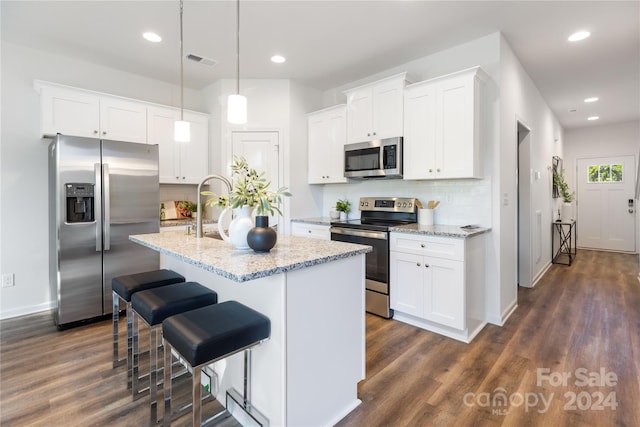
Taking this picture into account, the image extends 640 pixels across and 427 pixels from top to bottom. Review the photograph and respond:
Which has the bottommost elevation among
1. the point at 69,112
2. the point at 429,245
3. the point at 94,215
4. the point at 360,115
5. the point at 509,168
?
the point at 429,245

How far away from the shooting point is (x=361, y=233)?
335 centimetres

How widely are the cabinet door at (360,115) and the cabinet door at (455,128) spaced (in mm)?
813

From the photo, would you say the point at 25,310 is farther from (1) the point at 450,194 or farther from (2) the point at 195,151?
(1) the point at 450,194

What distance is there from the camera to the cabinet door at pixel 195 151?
407 centimetres

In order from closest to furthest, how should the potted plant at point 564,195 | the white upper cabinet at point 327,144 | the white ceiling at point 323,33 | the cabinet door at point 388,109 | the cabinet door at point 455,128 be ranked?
the white ceiling at point 323,33 < the cabinet door at point 455,128 < the cabinet door at point 388,109 < the white upper cabinet at point 327,144 < the potted plant at point 564,195

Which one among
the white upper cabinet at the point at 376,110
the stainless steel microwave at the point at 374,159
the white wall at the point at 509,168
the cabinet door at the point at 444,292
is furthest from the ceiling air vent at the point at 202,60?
the cabinet door at the point at 444,292

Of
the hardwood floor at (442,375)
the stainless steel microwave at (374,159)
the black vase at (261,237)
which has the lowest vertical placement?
the hardwood floor at (442,375)

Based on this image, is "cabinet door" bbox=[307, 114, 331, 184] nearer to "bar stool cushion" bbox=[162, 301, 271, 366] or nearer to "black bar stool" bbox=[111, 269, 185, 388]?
"black bar stool" bbox=[111, 269, 185, 388]

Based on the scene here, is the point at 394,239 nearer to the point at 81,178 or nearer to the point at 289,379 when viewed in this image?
the point at 289,379

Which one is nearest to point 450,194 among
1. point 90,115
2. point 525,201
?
point 525,201

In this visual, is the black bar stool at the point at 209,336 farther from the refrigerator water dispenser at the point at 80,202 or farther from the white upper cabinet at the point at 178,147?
the white upper cabinet at the point at 178,147

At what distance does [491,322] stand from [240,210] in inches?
106

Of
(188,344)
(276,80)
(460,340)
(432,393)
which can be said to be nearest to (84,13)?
(276,80)

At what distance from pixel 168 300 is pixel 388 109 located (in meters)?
2.80
